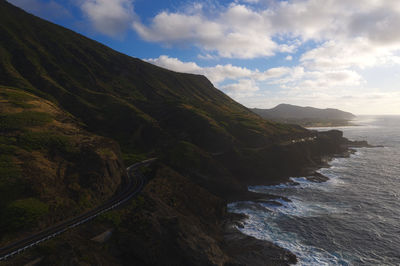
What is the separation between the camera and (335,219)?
137ft

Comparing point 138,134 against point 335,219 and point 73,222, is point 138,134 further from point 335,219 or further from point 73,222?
point 335,219

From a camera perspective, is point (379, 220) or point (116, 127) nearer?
point (379, 220)

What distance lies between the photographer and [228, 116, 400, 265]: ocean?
3188 cm

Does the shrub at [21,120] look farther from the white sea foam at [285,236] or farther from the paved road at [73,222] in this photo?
the white sea foam at [285,236]

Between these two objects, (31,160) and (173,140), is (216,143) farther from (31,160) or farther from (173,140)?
(31,160)

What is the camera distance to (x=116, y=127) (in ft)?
303

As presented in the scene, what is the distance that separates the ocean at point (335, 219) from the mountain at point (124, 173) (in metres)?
4.53

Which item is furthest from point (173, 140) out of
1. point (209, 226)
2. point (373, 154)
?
point (373, 154)

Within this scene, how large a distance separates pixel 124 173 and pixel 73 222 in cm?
1750

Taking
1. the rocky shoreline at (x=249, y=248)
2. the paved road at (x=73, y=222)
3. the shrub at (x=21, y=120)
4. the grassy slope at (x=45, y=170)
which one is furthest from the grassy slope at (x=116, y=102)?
the shrub at (x=21, y=120)

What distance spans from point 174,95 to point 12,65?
94284 millimetres

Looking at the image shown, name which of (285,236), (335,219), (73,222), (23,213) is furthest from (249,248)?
(23,213)

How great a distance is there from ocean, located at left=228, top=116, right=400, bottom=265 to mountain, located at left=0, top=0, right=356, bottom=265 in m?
4.53

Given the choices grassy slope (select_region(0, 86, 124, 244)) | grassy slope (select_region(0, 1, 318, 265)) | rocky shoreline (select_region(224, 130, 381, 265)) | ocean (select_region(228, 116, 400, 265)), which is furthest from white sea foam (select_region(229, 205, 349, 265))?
grassy slope (select_region(0, 86, 124, 244))
